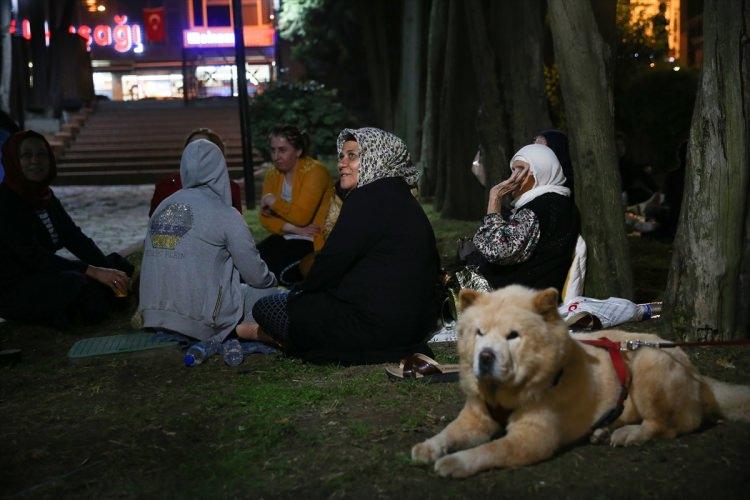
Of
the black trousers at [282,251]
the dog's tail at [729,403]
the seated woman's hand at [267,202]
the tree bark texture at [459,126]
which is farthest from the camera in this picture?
the tree bark texture at [459,126]

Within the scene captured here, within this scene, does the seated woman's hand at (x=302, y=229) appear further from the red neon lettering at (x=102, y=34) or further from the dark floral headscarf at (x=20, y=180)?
the red neon lettering at (x=102, y=34)

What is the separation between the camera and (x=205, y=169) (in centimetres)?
660

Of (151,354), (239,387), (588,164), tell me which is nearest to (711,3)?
(588,164)

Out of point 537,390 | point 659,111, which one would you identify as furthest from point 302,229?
point 659,111

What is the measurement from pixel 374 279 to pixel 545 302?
1.99 metres

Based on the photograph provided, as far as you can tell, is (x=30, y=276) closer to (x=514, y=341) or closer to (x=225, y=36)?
(x=514, y=341)

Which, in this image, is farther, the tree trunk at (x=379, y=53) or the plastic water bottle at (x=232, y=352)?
the tree trunk at (x=379, y=53)

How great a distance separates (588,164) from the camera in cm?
707

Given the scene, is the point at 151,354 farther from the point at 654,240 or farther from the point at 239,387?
the point at 654,240

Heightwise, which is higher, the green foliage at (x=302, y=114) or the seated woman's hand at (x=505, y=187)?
the green foliage at (x=302, y=114)

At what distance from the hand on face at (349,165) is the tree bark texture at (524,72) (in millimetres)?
5441

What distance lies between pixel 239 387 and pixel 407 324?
114 centimetres

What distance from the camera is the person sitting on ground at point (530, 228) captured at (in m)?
6.23

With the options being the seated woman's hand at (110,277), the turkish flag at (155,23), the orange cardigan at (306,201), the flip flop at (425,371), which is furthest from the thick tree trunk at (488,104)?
the turkish flag at (155,23)
